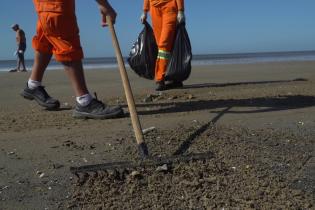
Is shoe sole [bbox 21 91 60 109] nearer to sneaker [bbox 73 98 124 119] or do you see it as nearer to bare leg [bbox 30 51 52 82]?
bare leg [bbox 30 51 52 82]

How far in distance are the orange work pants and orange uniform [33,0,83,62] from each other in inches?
69.0

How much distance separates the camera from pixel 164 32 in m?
6.12

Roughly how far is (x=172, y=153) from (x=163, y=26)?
10.6 feet

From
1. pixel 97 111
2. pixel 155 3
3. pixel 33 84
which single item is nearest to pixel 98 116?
pixel 97 111

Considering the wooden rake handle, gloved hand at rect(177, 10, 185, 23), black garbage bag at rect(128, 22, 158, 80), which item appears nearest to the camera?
the wooden rake handle

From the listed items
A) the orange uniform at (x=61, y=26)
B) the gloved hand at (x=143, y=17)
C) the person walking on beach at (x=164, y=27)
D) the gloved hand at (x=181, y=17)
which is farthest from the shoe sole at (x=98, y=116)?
the gloved hand at (x=143, y=17)

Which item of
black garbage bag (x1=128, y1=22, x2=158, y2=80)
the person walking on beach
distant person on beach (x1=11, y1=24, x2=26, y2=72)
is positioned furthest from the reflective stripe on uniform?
distant person on beach (x1=11, y1=24, x2=26, y2=72)

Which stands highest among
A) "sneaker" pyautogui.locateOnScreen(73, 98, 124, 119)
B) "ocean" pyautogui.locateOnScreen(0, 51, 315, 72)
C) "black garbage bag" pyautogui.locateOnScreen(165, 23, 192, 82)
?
"black garbage bag" pyautogui.locateOnScreen(165, 23, 192, 82)

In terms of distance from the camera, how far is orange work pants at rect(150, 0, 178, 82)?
238 inches

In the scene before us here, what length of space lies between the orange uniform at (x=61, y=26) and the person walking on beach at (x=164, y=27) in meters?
1.76

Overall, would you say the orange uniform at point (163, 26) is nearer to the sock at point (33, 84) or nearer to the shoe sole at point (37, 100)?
the shoe sole at point (37, 100)

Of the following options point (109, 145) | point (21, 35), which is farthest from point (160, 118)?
point (21, 35)

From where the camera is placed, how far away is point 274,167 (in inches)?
117

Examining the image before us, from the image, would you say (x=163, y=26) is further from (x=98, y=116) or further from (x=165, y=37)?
(x=98, y=116)
